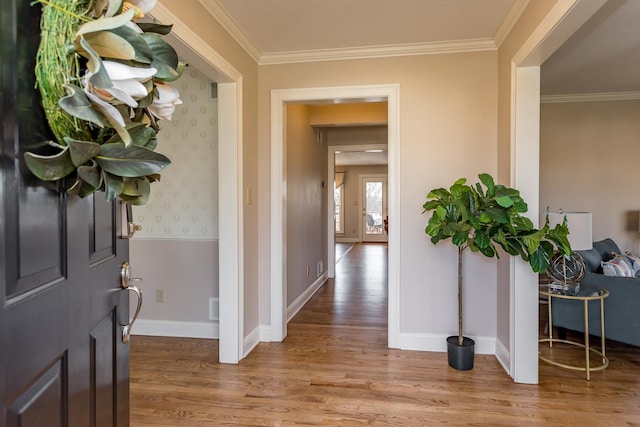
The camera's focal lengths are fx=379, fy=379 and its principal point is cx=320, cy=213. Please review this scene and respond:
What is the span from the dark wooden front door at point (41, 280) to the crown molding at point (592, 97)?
512 centimetres

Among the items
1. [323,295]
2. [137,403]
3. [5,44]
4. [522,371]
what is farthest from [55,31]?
[323,295]

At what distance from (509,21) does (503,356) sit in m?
2.34

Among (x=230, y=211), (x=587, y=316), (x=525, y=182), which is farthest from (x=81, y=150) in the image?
(x=587, y=316)

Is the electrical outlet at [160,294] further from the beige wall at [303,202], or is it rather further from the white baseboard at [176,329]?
the beige wall at [303,202]

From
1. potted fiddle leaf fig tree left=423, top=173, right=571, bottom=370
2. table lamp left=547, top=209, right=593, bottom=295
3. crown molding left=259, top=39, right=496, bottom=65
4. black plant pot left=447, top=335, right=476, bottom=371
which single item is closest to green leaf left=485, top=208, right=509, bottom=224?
potted fiddle leaf fig tree left=423, top=173, right=571, bottom=370

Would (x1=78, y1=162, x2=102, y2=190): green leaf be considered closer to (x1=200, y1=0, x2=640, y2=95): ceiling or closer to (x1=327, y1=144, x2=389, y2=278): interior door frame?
(x1=200, y1=0, x2=640, y2=95): ceiling

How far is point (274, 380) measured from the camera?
8.36ft

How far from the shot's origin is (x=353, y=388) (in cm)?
244

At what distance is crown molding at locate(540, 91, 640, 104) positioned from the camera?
447cm

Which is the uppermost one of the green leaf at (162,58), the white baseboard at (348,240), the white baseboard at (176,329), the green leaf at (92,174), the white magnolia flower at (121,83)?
the green leaf at (162,58)

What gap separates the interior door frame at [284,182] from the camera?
3055 millimetres

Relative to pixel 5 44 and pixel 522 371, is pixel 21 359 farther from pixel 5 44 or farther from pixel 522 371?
pixel 522 371

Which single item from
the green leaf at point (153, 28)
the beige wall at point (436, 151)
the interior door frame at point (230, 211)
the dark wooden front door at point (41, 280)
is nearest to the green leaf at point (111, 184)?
the dark wooden front door at point (41, 280)

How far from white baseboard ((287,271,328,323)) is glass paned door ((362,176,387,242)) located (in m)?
6.40
